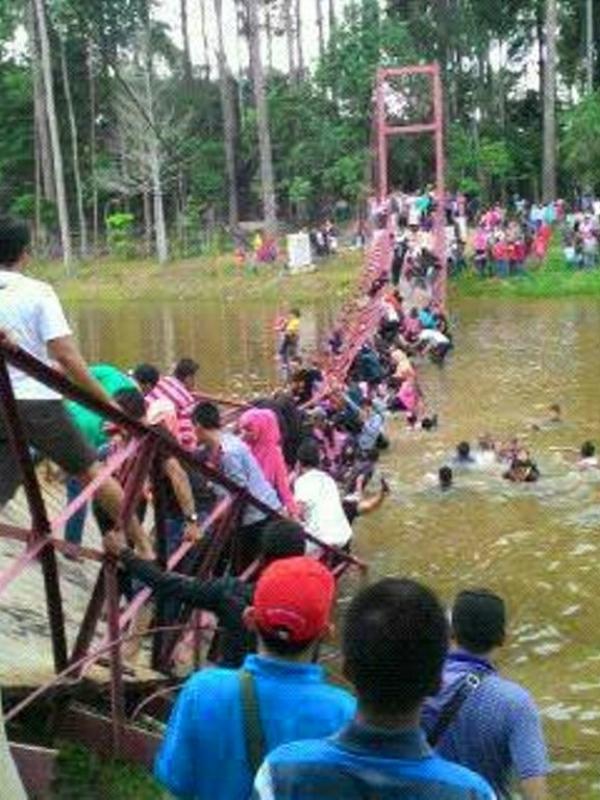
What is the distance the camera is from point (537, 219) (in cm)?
3481

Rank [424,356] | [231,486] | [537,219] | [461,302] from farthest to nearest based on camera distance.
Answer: [537,219] → [461,302] → [424,356] → [231,486]

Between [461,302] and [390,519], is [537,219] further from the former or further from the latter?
[390,519]

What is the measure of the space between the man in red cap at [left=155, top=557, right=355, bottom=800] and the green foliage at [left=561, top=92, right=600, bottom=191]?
35130mm

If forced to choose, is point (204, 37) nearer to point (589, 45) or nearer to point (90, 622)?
point (589, 45)

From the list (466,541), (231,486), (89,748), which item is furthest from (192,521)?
(466,541)

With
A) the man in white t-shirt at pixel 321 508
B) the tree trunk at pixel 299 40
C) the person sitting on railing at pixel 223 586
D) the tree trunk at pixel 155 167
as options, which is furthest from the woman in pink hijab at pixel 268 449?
the tree trunk at pixel 299 40

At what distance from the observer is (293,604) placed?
2.68 meters

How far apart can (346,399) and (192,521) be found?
5.76m

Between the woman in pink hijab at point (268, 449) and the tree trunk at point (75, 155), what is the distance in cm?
Answer: 3811

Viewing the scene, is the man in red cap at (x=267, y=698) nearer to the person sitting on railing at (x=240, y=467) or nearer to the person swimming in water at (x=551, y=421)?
the person sitting on railing at (x=240, y=467)

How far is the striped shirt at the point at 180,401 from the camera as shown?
278 inches

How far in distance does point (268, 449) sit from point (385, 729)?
514cm

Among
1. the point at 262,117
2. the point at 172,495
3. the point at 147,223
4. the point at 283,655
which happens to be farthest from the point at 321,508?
the point at 147,223

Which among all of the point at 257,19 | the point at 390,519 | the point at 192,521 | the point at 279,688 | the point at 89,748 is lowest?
the point at 390,519
